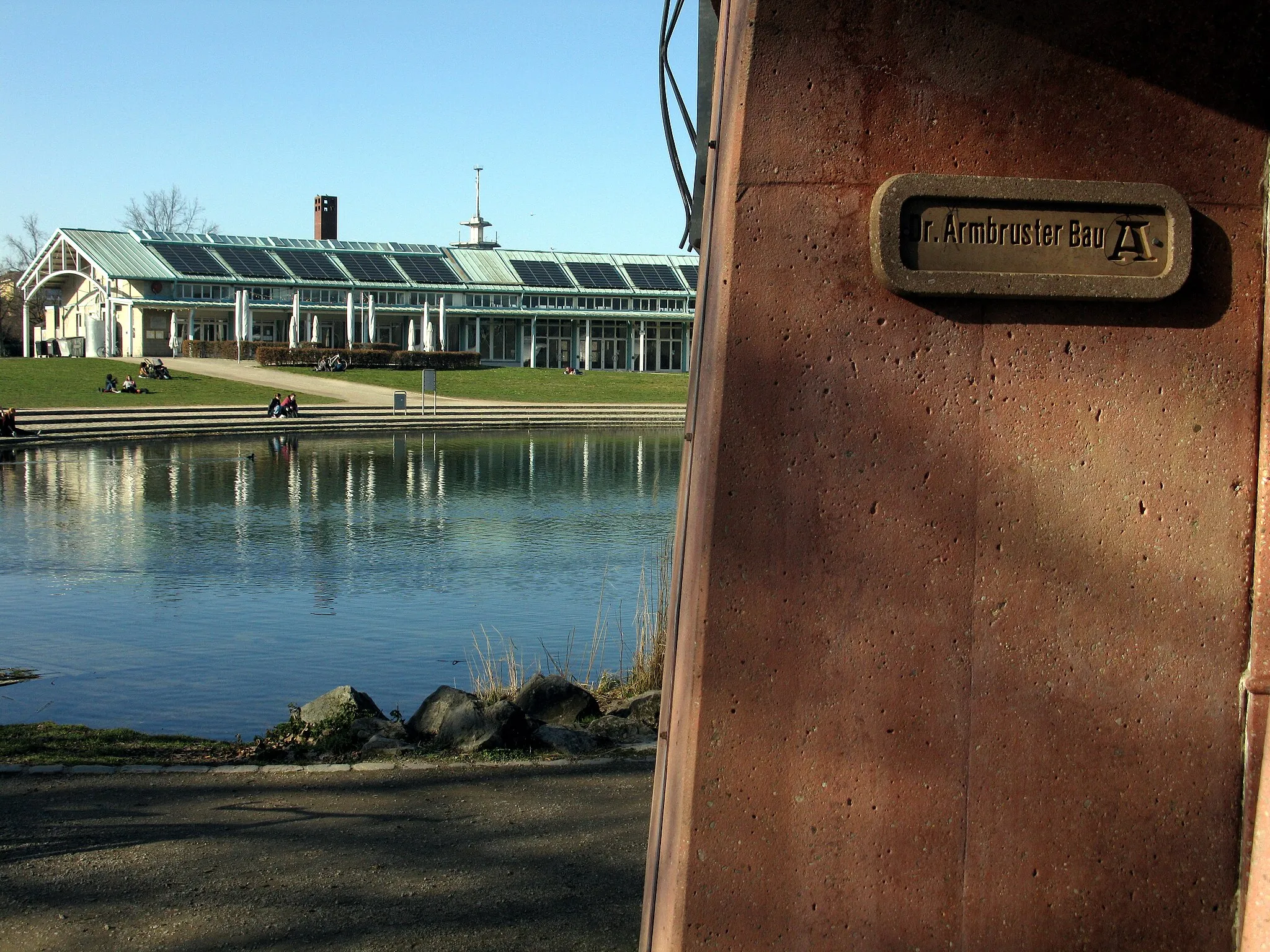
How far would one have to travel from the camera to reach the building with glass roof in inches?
2785

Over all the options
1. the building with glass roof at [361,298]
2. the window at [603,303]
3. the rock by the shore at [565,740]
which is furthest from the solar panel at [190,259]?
the rock by the shore at [565,740]

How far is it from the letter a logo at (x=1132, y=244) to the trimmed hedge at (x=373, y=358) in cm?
6005

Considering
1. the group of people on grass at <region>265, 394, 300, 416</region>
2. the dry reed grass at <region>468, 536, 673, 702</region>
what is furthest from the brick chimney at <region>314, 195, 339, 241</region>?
Result: the dry reed grass at <region>468, 536, 673, 702</region>

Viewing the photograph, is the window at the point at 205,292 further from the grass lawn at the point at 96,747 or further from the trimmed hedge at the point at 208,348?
the grass lawn at the point at 96,747

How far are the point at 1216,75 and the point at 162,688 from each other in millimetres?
9453

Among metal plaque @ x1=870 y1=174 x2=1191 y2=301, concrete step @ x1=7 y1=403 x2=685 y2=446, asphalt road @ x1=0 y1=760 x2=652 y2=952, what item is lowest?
concrete step @ x1=7 y1=403 x2=685 y2=446

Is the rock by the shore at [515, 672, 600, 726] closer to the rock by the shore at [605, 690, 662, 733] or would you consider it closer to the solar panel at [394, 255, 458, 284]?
the rock by the shore at [605, 690, 662, 733]

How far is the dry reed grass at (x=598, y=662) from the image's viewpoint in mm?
9742

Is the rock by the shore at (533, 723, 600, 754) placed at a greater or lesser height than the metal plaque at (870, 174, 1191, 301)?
lesser

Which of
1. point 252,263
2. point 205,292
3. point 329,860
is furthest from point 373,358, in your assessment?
point 329,860

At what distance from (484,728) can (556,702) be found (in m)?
1.38

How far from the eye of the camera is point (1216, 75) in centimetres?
328

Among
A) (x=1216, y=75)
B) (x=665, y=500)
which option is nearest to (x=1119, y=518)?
(x=1216, y=75)

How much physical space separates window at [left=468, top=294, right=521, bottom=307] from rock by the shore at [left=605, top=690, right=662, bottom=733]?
72501 mm
